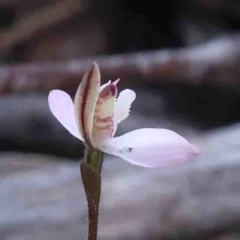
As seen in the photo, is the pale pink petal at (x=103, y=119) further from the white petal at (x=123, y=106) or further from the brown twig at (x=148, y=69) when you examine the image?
the brown twig at (x=148, y=69)

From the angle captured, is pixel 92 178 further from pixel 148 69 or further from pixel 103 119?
pixel 148 69

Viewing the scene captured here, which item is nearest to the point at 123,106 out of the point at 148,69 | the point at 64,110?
the point at 64,110

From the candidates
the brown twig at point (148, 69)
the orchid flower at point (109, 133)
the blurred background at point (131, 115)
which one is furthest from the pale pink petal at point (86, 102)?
the brown twig at point (148, 69)

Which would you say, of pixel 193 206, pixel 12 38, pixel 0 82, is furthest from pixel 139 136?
pixel 12 38

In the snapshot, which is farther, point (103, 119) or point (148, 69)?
point (148, 69)

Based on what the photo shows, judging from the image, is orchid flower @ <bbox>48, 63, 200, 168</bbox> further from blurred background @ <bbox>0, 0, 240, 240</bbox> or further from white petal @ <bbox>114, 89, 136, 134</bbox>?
blurred background @ <bbox>0, 0, 240, 240</bbox>

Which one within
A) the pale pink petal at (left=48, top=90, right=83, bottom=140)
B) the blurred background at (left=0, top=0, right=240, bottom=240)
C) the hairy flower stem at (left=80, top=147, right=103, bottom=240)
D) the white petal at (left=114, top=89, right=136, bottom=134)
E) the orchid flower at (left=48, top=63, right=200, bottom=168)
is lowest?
the hairy flower stem at (left=80, top=147, right=103, bottom=240)

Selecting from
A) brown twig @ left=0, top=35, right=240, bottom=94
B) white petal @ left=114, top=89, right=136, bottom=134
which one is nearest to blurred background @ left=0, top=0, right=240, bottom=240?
brown twig @ left=0, top=35, right=240, bottom=94

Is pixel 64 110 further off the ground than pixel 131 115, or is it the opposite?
pixel 131 115
